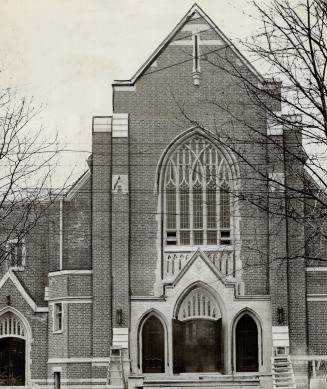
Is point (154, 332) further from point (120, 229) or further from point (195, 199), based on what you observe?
point (195, 199)

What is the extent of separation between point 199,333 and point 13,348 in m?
6.86

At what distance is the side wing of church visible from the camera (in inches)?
1280

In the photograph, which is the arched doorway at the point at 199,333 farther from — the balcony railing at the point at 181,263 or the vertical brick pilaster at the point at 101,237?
the vertical brick pilaster at the point at 101,237

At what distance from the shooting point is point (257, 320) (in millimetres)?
32969

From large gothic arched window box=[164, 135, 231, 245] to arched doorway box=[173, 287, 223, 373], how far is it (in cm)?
201

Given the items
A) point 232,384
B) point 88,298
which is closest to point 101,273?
point 88,298

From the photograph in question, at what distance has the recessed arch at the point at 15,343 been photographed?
34.0m

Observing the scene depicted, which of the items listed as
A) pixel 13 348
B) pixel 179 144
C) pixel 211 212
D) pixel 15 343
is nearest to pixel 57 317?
pixel 15 343

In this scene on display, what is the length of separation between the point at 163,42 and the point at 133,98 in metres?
2.32

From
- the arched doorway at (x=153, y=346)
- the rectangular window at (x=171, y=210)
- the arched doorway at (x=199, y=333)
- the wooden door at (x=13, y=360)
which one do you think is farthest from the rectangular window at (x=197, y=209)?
the wooden door at (x=13, y=360)

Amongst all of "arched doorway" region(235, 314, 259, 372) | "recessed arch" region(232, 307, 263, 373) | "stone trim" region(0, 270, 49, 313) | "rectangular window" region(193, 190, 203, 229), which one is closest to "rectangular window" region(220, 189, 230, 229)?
"rectangular window" region(193, 190, 203, 229)

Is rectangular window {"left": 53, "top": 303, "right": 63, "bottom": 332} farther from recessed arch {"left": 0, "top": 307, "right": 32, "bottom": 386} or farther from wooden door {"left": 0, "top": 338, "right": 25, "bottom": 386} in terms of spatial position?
wooden door {"left": 0, "top": 338, "right": 25, "bottom": 386}

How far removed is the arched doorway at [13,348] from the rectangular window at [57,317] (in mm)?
1450

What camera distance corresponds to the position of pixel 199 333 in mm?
33250
